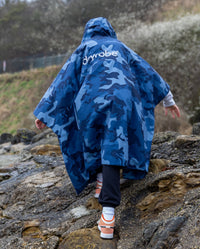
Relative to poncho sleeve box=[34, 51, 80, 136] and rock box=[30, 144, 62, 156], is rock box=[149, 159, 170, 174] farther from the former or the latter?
rock box=[30, 144, 62, 156]

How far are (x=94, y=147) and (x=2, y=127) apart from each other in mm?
16320

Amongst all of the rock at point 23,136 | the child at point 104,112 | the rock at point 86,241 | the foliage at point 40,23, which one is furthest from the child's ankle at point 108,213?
the foliage at point 40,23

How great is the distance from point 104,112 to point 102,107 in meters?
0.04

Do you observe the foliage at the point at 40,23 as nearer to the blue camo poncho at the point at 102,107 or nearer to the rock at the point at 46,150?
the rock at the point at 46,150

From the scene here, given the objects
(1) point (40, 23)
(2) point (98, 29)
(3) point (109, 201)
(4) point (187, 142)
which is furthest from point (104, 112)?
(1) point (40, 23)

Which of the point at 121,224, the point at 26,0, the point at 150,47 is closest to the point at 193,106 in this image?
the point at 150,47

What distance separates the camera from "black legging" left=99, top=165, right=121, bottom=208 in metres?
2.21

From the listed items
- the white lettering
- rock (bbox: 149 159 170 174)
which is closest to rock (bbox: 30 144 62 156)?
rock (bbox: 149 159 170 174)

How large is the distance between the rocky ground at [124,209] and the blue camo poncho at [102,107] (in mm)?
218

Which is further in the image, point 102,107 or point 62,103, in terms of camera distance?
point 62,103

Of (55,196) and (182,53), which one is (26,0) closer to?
(182,53)

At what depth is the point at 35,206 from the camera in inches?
123

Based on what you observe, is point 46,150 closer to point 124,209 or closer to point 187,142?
point 187,142

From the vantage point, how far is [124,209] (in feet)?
8.27
